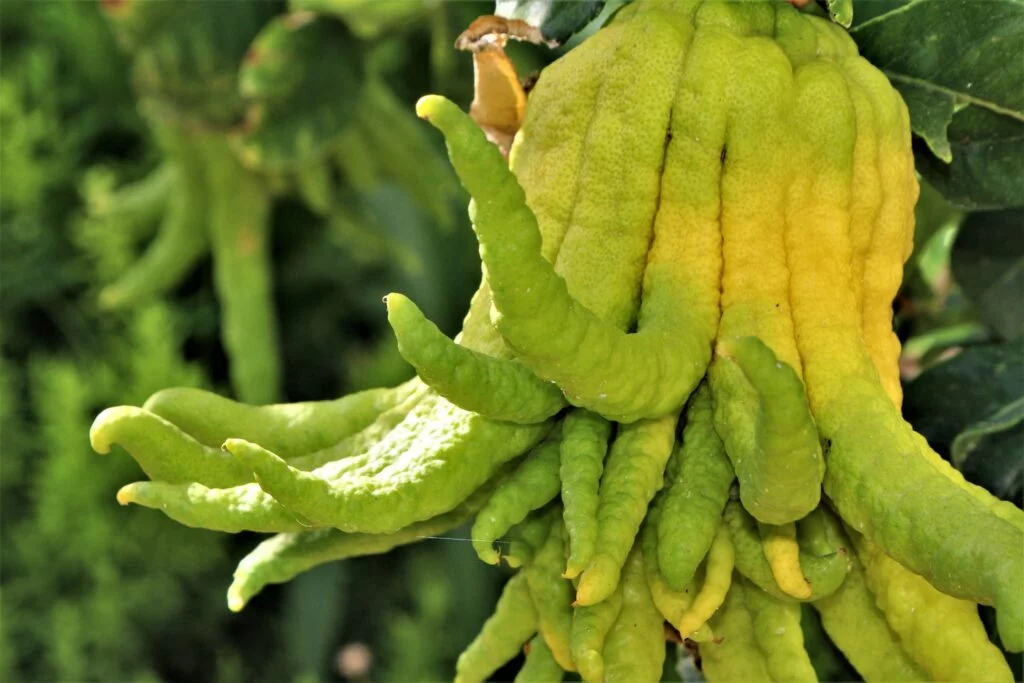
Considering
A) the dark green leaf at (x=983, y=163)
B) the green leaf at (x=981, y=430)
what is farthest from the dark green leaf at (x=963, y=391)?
the dark green leaf at (x=983, y=163)

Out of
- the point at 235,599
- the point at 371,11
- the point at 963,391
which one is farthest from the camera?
the point at 371,11

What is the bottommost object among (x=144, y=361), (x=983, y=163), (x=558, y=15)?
(x=144, y=361)

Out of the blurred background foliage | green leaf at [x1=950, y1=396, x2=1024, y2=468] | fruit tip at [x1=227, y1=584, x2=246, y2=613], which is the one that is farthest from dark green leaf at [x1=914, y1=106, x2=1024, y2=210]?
the blurred background foliage

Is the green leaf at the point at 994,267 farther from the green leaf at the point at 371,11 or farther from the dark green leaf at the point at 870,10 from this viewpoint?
the green leaf at the point at 371,11

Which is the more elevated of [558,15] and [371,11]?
[558,15]

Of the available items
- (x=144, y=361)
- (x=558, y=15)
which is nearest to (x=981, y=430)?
(x=558, y=15)

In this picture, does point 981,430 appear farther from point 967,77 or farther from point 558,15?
point 558,15

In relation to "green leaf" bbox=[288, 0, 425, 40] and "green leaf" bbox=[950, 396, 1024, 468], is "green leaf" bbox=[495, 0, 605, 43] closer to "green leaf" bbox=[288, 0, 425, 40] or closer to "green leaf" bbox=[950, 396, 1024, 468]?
"green leaf" bbox=[950, 396, 1024, 468]

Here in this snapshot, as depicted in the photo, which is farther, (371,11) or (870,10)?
(371,11)

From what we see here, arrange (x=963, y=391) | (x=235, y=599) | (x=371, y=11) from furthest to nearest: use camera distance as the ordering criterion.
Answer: (x=371, y=11) < (x=963, y=391) < (x=235, y=599)
